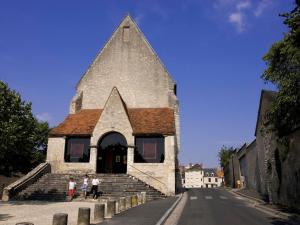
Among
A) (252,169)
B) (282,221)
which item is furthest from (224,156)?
(282,221)

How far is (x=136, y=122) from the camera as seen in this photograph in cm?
3120

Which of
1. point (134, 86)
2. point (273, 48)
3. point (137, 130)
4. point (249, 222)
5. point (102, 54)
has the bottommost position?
point (249, 222)

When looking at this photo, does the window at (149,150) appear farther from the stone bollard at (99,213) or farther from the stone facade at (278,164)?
the stone bollard at (99,213)

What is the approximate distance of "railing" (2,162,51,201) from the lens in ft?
75.8

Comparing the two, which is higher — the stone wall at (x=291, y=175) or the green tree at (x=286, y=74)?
the green tree at (x=286, y=74)

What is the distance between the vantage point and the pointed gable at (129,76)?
35250 millimetres

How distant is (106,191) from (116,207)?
823 cm

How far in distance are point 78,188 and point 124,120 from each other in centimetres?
780

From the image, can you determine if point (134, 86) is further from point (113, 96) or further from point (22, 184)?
point (22, 184)

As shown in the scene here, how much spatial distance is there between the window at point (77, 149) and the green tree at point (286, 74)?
1811 centimetres

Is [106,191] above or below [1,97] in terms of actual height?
below

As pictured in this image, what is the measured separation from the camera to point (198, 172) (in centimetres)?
11081

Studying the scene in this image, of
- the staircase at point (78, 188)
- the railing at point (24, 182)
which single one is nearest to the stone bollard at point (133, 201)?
the staircase at point (78, 188)

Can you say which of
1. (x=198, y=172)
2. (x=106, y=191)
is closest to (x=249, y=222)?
(x=106, y=191)
